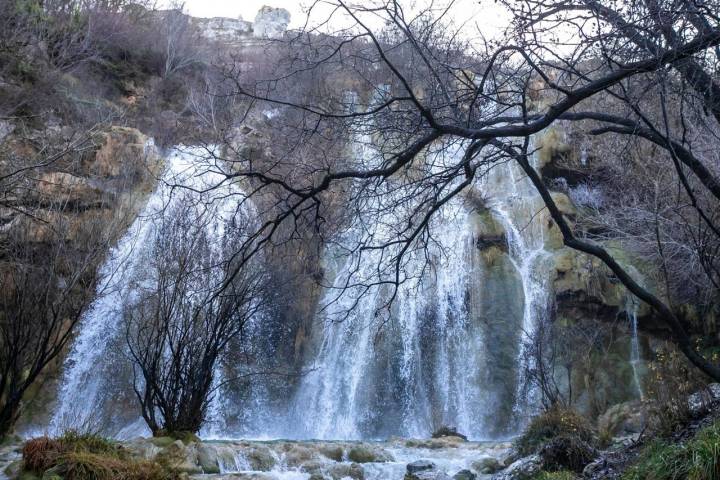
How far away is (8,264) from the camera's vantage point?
33.5 feet

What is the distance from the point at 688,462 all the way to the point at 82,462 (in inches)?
223

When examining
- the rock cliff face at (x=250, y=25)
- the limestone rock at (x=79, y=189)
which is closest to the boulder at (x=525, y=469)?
the limestone rock at (x=79, y=189)

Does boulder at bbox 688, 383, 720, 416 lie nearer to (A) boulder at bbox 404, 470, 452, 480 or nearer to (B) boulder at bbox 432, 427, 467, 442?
(A) boulder at bbox 404, 470, 452, 480

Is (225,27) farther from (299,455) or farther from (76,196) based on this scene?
(299,455)

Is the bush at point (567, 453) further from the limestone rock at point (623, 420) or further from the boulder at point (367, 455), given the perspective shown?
the limestone rock at point (623, 420)

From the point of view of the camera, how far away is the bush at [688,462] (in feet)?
13.9

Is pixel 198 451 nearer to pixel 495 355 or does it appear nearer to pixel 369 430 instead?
pixel 369 430

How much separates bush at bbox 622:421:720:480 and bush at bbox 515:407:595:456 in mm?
2670

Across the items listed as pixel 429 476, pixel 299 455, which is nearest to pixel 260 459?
pixel 299 455

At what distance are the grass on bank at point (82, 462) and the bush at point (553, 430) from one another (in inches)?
189

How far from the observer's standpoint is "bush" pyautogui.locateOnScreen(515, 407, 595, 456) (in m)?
8.01

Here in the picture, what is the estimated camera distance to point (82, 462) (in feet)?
21.1

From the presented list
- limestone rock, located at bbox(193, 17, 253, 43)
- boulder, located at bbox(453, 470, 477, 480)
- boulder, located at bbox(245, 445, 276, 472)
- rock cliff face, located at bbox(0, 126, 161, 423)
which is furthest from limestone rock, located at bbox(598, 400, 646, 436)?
limestone rock, located at bbox(193, 17, 253, 43)

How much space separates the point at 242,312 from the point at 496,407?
721 cm
